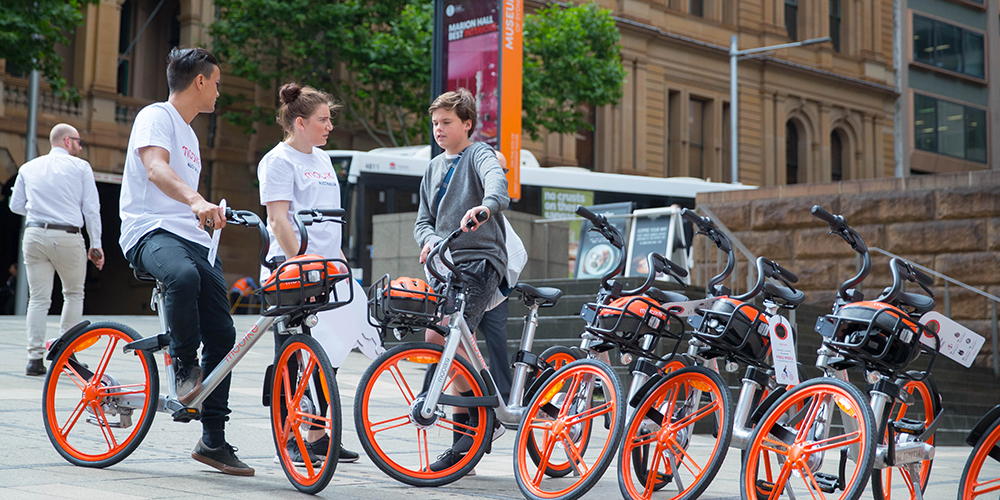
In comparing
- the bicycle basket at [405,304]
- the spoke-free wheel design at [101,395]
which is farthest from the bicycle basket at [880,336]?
the spoke-free wheel design at [101,395]

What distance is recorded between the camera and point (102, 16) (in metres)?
25.6

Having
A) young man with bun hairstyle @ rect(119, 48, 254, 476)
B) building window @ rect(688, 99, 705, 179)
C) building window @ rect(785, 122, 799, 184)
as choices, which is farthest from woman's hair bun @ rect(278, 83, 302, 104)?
building window @ rect(785, 122, 799, 184)

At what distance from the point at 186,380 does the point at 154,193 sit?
83 cm

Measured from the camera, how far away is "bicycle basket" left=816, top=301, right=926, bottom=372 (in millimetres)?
3938

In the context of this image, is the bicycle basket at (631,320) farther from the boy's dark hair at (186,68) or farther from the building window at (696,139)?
the building window at (696,139)

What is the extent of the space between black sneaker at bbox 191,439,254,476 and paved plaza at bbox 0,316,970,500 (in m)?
0.04

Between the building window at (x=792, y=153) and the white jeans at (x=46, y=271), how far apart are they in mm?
33529

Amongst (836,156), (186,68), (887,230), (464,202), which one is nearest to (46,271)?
(186,68)

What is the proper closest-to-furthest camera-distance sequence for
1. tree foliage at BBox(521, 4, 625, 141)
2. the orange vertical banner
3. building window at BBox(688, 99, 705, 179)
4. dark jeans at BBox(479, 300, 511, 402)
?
1. dark jeans at BBox(479, 300, 511, 402)
2. the orange vertical banner
3. tree foliage at BBox(521, 4, 625, 141)
4. building window at BBox(688, 99, 705, 179)

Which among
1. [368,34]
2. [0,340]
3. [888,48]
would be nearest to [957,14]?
[888,48]

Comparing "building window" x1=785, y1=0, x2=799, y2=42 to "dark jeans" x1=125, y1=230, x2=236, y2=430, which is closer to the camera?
"dark jeans" x1=125, y1=230, x2=236, y2=430

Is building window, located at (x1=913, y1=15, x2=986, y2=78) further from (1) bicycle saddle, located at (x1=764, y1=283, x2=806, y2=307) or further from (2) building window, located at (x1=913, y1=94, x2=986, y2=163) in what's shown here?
(1) bicycle saddle, located at (x1=764, y1=283, x2=806, y2=307)

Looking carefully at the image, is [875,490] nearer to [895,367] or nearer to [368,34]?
[895,367]

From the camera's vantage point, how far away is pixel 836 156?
4056cm
